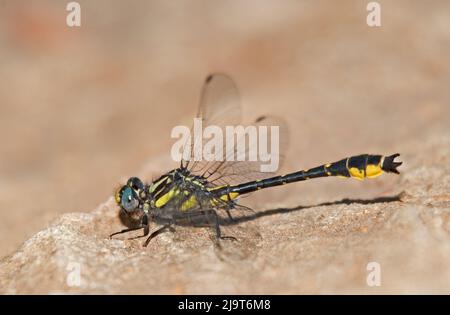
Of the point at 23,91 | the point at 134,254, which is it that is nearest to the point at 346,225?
the point at 134,254

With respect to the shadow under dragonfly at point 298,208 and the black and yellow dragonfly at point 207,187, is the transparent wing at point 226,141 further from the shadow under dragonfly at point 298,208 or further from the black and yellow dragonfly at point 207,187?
the shadow under dragonfly at point 298,208

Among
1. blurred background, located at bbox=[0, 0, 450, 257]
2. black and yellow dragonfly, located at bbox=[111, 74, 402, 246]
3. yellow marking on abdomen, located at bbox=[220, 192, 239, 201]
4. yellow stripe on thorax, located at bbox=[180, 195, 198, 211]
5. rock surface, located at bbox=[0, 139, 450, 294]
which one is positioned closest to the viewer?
rock surface, located at bbox=[0, 139, 450, 294]

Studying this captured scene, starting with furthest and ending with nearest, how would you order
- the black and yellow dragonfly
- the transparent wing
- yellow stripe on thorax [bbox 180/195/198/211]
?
1. the transparent wing
2. yellow stripe on thorax [bbox 180/195/198/211]
3. the black and yellow dragonfly

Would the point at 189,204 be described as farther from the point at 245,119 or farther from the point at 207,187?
the point at 245,119

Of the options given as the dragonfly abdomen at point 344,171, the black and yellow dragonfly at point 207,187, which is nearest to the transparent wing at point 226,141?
the black and yellow dragonfly at point 207,187

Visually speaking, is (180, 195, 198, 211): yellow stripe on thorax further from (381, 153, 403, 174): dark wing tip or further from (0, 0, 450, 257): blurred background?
(381, 153, 403, 174): dark wing tip

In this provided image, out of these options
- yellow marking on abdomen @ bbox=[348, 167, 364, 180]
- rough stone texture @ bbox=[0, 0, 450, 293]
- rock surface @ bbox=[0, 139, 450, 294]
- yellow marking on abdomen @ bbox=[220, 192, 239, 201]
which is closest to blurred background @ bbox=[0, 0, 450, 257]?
rough stone texture @ bbox=[0, 0, 450, 293]
